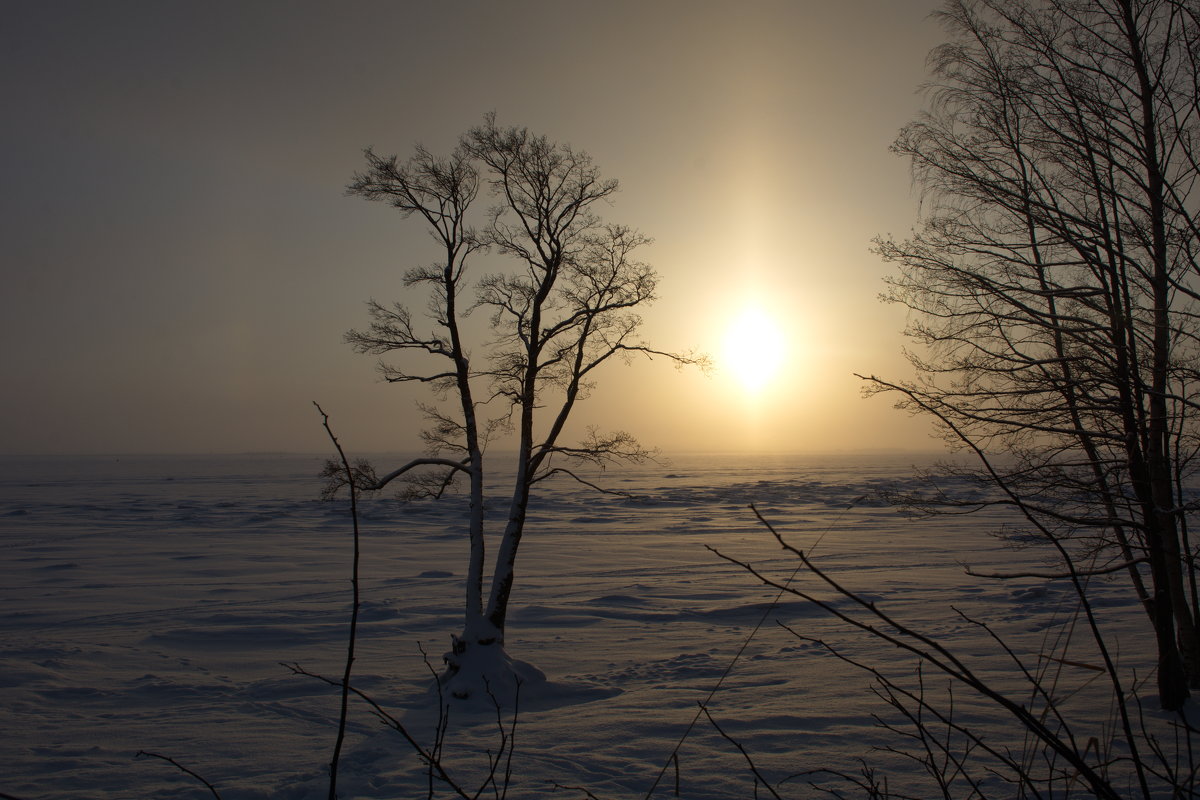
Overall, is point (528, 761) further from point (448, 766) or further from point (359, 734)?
point (359, 734)

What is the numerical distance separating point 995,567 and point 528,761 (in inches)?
699

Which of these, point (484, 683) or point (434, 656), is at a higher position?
point (484, 683)

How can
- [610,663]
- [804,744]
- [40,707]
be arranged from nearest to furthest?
[804,744], [40,707], [610,663]

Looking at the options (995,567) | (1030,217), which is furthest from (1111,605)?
(1030,217)

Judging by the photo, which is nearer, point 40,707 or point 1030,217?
point 1030,217

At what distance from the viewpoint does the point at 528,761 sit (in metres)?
8.24

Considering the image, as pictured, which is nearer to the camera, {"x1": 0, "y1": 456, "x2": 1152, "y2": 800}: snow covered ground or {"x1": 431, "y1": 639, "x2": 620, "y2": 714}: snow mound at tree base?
{"x1": 0, "y1": 456, "x2": 1152, "y2": 800}: snow covered ground

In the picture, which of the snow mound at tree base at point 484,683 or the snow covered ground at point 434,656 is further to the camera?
the snow mound at tree base at point 484,683

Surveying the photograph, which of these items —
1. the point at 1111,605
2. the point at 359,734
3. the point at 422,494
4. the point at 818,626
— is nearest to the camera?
the point at 359,734

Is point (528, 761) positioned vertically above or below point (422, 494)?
below

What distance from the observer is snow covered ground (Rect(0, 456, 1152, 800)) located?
803 centimetres

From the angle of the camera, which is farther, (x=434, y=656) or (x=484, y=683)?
(x=434, y=656)

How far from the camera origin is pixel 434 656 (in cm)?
1259

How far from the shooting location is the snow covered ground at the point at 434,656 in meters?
8.03
